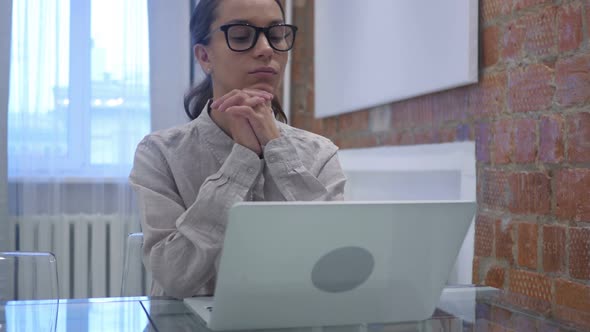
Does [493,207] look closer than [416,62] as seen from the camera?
Yes

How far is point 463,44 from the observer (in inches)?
75.3

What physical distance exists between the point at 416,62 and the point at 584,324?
4.51 ft

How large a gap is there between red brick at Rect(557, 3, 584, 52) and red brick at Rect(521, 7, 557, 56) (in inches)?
0.9

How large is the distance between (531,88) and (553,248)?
0.39 metres

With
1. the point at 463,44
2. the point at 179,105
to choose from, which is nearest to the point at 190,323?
the point at 463,44

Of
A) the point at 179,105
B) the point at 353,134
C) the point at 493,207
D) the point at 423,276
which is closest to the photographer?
the point at 423,276

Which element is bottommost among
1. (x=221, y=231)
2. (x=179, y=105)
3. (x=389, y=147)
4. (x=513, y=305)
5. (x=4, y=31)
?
(x=513, y=305)

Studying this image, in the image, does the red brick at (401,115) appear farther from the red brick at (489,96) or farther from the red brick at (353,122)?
the red brick at (489,96)

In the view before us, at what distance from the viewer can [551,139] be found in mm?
1565

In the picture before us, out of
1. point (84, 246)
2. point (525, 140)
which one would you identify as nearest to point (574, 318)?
point (525, 140)

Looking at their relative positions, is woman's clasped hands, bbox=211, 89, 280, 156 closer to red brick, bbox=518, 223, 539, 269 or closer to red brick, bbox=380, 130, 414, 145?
red brick, bbox=518, 223, 539, 269

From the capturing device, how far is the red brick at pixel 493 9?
1.77 meters

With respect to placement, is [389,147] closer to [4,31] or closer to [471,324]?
[471,324]

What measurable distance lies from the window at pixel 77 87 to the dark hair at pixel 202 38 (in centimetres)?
179
